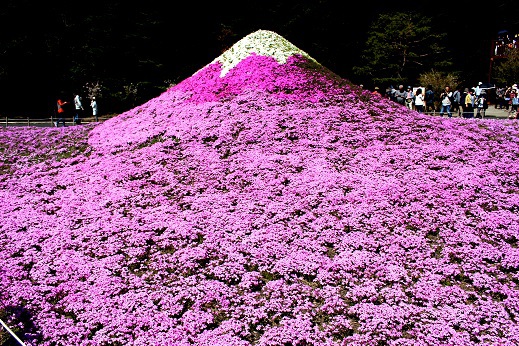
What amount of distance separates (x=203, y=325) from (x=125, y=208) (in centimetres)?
544

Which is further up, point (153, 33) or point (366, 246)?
point (153, 33)

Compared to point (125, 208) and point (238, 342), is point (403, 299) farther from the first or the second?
point (125, 208)

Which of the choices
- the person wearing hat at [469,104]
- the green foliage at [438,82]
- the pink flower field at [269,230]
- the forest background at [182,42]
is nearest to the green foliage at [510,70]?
the forest background at [182,42]

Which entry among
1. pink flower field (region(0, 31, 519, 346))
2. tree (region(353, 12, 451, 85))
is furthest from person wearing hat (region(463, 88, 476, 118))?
tree (region(353, 12, 451, 85))

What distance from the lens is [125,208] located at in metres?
11.5

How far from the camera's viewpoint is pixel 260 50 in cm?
2103

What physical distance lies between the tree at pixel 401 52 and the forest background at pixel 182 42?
Result: 0.48 ft

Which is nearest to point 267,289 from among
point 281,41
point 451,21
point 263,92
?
point 263,92

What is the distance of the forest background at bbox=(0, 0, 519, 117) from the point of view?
1871 inches

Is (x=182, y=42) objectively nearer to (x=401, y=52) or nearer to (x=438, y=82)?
(x=401, y=52)

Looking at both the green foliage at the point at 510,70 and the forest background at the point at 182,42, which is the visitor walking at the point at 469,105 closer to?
the forest background at the point at 182,42

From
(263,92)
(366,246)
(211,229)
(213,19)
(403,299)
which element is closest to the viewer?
(403,299)

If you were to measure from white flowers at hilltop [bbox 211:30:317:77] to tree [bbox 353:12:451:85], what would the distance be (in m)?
37.6

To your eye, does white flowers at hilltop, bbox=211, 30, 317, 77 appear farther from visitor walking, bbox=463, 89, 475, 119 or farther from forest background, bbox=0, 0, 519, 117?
forest background, bbox=0, 0, 519, 117
